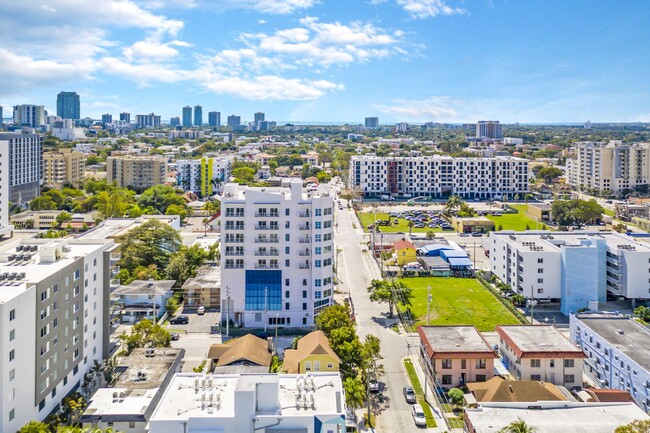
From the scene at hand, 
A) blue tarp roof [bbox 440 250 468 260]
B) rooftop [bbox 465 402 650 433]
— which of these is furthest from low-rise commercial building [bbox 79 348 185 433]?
blue tarp roof [bbox 440 250 468 260]

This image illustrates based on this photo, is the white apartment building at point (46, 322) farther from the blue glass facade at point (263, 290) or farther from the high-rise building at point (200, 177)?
the high-rise building at point (200, 177)

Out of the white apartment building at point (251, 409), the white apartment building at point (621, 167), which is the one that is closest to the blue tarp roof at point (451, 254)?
the white apartment building at point (251, 409)

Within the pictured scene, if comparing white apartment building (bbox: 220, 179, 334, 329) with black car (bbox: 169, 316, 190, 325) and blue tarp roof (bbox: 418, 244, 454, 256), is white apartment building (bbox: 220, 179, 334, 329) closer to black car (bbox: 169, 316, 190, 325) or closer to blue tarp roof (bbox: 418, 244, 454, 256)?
black car (bbox: 169, 316, 190, 325)

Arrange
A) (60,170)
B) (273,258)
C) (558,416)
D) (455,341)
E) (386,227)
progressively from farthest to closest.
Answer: (60,170), (386,227), (273,258), (455,341), (558,416)

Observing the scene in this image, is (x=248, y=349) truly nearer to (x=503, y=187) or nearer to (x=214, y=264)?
(x=214, y=264)

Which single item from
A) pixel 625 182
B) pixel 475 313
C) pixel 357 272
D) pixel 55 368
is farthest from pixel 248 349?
pixel 625 182

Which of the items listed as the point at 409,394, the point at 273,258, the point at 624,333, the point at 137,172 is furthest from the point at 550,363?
the point at 137,172

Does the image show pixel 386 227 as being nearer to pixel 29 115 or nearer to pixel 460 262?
pixel 460 262
